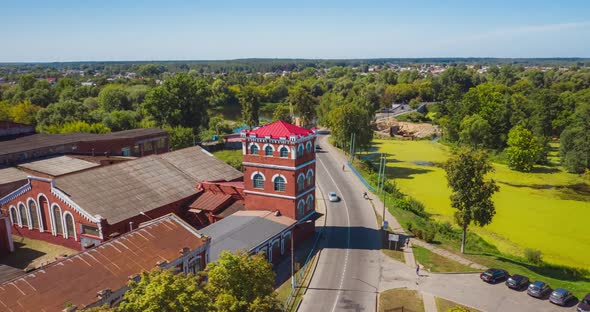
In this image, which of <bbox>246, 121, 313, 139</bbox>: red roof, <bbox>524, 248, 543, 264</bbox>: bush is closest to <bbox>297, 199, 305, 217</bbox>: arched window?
<bbox>246, 121, 313, 139</bbox>: red roof

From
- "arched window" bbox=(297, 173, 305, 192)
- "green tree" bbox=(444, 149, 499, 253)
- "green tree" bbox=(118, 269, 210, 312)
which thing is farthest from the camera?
"arched window" bbox=(297, 173, 305, 192)

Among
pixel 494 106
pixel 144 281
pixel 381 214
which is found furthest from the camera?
pixel 494 106

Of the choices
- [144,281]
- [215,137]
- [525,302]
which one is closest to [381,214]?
[525,302]

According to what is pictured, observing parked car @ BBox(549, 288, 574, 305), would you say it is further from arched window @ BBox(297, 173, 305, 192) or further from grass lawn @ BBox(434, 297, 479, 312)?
arched window @ BBox(297, 173, 305, 192)

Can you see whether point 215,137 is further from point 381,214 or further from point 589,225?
point 589,225

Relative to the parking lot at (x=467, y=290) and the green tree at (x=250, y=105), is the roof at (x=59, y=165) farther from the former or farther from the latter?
the green tree at (x=250, y=105)

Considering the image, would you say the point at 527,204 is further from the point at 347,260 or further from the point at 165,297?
the point at 165,297
